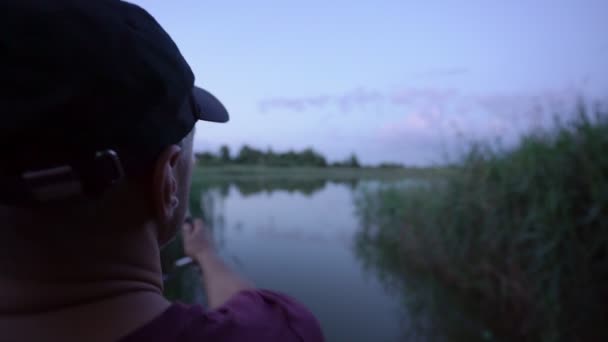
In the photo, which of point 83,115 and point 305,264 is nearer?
point 83,115

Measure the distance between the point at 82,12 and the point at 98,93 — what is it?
0.12m

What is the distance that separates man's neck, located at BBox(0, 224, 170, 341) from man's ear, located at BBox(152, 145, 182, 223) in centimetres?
5

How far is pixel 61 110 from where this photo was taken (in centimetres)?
48

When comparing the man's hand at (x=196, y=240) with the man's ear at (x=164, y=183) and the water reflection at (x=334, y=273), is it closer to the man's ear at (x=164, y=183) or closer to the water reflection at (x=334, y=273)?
the man's ear at (x=164, y=183)

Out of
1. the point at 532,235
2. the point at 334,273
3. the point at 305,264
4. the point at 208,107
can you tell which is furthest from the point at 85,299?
the point at 305,264

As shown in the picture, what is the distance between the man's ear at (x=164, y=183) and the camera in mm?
604

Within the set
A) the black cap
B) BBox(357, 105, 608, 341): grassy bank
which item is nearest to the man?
the black cap

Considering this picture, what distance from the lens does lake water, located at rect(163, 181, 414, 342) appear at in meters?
5.06

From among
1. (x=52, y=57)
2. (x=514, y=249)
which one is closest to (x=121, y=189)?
(x=52, y=57)

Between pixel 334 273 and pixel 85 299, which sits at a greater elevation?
pixel 85 299

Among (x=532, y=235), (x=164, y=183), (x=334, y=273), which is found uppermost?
(x=164, y=183)

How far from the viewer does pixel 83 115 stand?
50cm

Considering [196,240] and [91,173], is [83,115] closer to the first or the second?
[91,173]

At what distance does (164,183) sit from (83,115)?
16cm
